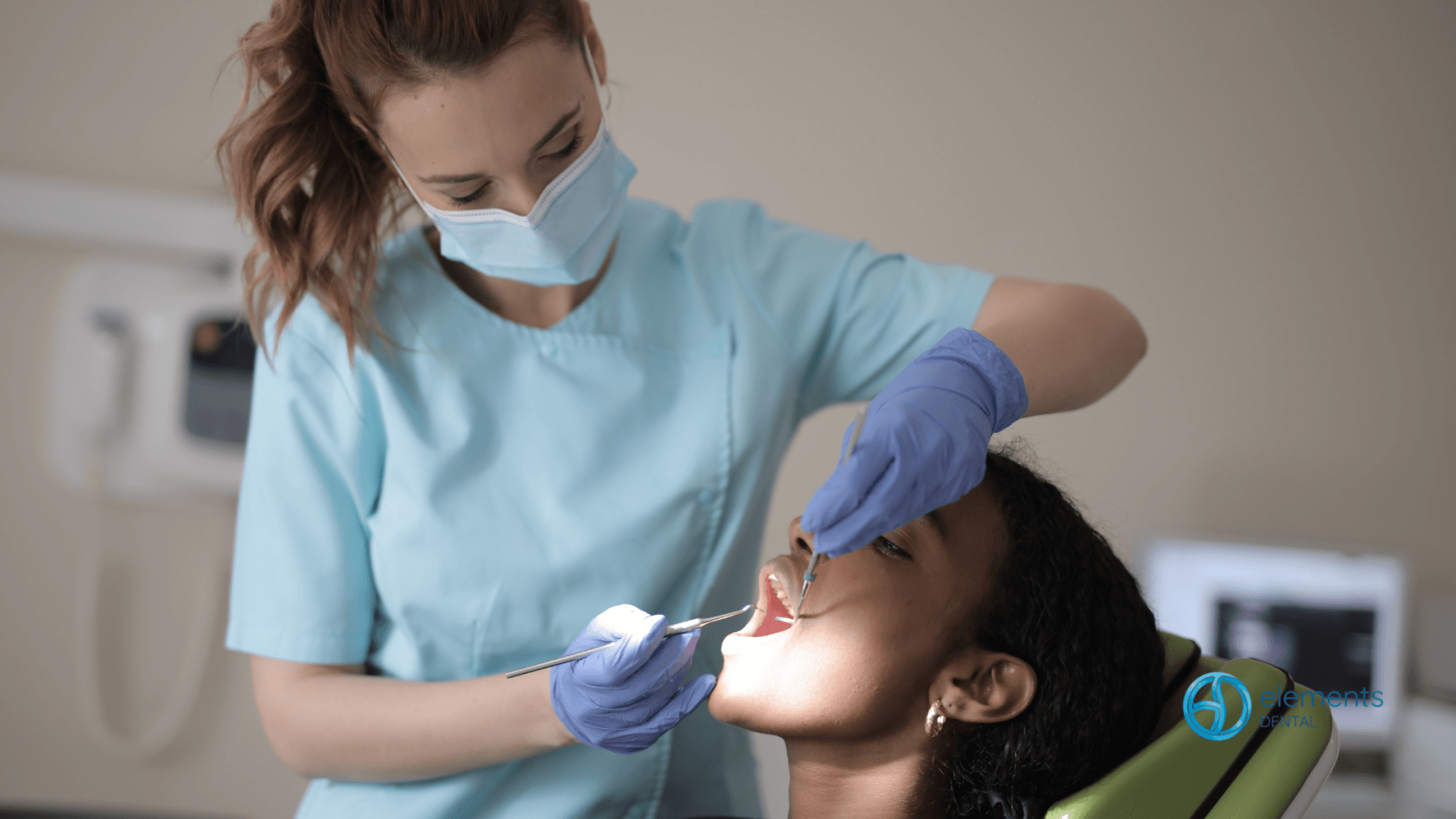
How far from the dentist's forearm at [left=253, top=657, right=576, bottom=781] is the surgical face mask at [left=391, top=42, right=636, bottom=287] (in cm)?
48

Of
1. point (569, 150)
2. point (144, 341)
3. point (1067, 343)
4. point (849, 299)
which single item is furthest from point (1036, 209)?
point (144, 341)

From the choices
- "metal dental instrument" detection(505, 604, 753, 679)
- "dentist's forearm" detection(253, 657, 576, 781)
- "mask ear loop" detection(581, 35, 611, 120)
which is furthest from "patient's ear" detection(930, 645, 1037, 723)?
"mask ear loop" detection(581, 35, 611, 120)

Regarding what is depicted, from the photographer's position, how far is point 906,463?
79cm

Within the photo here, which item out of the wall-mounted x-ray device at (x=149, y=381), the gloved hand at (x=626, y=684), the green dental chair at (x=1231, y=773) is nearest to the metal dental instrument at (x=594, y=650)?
the gloved hand at (x=626, y=684)

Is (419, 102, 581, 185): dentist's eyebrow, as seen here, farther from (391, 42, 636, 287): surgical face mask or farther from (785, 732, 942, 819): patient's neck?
(785, 732, 942, 819): patient's neck

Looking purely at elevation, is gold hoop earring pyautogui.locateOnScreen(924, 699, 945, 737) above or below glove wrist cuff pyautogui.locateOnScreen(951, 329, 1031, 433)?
below

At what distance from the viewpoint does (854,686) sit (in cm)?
96

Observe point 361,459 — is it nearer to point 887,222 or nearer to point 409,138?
point 409,138

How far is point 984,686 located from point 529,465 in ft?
1.95

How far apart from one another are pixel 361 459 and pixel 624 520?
0.32m

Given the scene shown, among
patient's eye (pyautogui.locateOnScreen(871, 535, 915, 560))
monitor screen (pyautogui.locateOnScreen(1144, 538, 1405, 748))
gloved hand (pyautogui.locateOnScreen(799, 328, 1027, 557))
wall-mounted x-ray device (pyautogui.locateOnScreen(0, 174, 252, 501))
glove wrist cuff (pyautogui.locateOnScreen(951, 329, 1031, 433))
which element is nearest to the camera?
gloved hand (pyautogui.locateOnScreen(799, 328, 1027, 557))

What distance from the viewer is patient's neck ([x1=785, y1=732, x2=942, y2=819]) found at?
0.99 meters

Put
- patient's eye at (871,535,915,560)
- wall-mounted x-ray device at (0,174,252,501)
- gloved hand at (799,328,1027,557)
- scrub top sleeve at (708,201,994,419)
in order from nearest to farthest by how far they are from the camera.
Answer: gloved hand at (799,328,1027,557) → patient's eye at (871,535,915,560) → scrub top sleeve at (708,201,994,419) → wall-mounted x-ray device at (0,174,252,501)

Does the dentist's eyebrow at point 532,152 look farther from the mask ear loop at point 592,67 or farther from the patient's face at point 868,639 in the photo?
the patient's face at point 868,639
